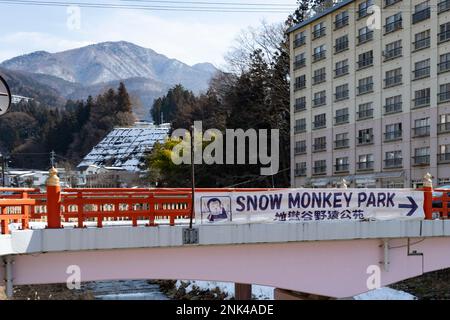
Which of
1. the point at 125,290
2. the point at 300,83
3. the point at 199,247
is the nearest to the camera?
the point at 199,247

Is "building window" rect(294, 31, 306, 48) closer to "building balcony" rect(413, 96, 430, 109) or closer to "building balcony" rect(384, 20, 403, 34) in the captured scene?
"building balcony" rect(384, 20, 403, 34)

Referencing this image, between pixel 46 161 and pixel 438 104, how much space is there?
137080mm

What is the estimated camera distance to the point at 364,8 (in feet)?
188

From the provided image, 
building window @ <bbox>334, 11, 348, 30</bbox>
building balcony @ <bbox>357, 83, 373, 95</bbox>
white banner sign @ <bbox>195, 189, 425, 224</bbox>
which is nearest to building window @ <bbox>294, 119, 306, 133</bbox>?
building balcony @ <bbox>357, 83, 373, 95</bbox>

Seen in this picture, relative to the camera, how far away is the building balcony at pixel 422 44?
49.8 metres

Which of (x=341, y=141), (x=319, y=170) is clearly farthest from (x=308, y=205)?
(x=319, y=170)

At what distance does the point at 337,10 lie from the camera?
61656 mm

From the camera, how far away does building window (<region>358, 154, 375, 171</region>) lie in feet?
187

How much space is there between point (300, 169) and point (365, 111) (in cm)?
1302

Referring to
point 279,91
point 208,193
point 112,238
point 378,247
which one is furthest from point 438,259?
point 279,91

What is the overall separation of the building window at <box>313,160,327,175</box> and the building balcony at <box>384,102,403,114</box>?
36.4 ft

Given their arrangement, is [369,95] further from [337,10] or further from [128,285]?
[128,285]

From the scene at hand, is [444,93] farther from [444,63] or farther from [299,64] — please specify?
[299,64]

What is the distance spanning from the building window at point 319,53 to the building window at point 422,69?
14.6m
